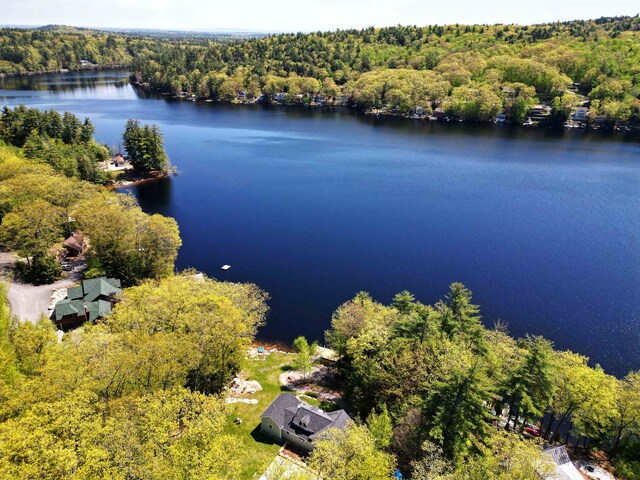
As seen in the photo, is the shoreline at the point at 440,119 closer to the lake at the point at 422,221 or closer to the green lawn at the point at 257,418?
the lake at the point at 422,221

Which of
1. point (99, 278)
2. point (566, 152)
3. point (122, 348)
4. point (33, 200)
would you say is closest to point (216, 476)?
point (122, 348)

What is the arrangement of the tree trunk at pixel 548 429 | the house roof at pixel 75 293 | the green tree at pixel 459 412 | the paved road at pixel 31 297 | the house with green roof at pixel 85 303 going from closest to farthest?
the green tree at pixel 459 412 → the tree trunk at pixel 548 429 → the house with green roof at pixel 85 303 → the paved road at pixel 31 297 → the house roof at pixel 75 293

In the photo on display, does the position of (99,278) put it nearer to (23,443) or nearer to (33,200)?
(33,200)

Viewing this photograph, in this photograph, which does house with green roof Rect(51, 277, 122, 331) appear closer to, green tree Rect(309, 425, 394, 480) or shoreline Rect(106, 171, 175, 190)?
green tree Rect(309, 425, 394, 480)

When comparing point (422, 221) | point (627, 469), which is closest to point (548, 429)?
point (627, 469)

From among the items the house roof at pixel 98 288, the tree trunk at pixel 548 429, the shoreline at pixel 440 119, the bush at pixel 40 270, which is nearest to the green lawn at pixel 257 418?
the house roof at pixel 98 288

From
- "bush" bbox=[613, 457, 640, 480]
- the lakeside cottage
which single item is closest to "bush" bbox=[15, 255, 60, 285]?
the lakeside cottage
